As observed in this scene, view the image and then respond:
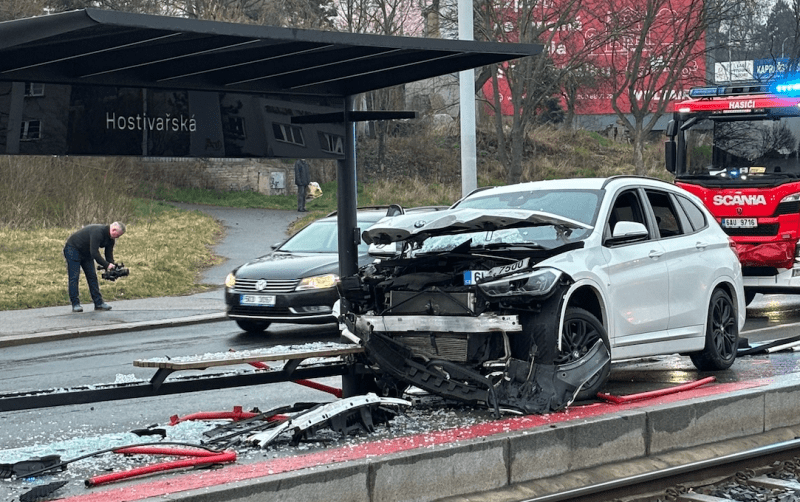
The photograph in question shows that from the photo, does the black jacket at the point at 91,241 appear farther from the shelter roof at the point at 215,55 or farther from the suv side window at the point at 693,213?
the suv side window at the point at 693,213

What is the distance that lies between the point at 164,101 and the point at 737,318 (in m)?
5.81

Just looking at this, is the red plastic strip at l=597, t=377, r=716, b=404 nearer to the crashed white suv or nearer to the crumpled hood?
the crashed white suv

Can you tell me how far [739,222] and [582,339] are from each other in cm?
909

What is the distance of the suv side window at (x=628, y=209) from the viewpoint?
9.73 meters

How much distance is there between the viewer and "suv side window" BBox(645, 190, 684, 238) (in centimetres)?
1017

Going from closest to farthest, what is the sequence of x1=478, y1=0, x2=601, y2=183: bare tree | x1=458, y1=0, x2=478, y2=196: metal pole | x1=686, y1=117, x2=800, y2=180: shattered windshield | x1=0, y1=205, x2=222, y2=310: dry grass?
1. x1=686, y1=117, x2=800, y2=180: shattered windshield
2. x1=458, y1=0, x2=478, y2=196: metal pole
3. x1=0, y1=205, x2=222, y2=310: dry grass
4. x1=478, y1=0, x2=601, y2=183: bare tree

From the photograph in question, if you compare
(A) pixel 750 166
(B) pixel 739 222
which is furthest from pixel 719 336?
(A) pixel 750 166

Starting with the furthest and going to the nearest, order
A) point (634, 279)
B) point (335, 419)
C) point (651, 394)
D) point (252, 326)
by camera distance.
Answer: point (252, 326) < point (634, 279) < point (651, 394) < point (335, 419)

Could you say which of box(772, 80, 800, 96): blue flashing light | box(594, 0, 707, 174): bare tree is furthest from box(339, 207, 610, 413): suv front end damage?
box(594, 0, 707, 174): bare tree

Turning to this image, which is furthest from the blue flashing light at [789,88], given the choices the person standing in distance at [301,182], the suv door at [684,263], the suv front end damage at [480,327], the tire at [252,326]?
the person standing in distance at [301,182]

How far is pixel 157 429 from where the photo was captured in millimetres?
7582

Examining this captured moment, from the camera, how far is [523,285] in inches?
311

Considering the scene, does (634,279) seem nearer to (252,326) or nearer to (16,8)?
(252,326)

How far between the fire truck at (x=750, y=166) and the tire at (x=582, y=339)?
8.46m
